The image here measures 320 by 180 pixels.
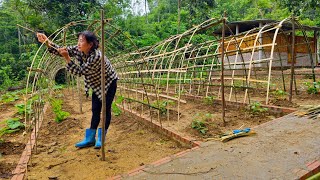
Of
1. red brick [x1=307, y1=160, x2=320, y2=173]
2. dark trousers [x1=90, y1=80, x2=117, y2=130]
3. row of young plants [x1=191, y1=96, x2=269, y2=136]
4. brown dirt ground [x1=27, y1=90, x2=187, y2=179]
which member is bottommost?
brown dirt ground [x1=27, y1=90, x2=187, y2=179]

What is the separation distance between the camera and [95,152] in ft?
12.6

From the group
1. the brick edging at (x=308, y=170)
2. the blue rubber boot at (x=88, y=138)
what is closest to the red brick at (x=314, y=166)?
the brick edging at (x=308, y=170)

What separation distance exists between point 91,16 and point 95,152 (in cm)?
1386

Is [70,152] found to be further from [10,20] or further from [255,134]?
[10,20]

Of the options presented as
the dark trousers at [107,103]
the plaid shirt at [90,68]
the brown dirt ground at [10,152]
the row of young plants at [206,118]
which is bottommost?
the brown dirt ground at [10,152]

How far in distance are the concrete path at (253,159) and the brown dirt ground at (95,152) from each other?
59 cm

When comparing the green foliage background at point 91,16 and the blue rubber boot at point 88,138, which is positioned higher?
the green foliage background at point 91,16

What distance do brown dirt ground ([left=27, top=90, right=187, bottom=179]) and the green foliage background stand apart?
25.0 ft

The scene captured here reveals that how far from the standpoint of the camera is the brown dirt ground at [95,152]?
10.6 feet

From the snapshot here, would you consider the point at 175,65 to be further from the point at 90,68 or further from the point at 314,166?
the point at 314,166

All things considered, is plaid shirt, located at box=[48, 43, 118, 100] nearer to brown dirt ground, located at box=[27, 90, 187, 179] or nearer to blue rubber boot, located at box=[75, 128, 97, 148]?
blue rubber boot, located at box=[75, 128, 97, 148]

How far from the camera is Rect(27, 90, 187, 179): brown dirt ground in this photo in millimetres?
3232

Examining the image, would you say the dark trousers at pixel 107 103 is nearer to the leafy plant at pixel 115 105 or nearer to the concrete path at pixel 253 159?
the concrete path at pixel 253 159

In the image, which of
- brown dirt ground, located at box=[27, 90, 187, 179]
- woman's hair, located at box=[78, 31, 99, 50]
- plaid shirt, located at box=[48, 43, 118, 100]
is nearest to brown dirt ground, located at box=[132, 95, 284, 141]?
brown dirt ground, located at box=[27, 90, 187, 179]
